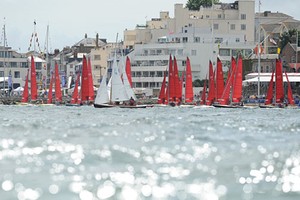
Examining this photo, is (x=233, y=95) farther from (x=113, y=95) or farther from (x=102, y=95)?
(x=102, y=95)

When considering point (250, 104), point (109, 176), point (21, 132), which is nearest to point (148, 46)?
point (250, 104)

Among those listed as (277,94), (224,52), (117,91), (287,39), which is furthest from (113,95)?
(224,52)

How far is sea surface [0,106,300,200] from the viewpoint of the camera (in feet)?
106

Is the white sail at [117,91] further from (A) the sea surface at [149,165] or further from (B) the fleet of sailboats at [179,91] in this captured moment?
(A) the sea surface at [149,165]

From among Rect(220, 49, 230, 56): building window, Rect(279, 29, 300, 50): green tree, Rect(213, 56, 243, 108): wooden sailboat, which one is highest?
Rect(279, 29, 300, 50): green tree

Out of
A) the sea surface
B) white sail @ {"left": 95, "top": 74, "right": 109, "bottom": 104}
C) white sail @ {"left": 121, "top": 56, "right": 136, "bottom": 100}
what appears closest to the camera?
the sea surface

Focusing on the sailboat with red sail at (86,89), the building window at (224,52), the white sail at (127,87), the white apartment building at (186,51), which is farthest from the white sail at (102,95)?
the building window at (224,52)

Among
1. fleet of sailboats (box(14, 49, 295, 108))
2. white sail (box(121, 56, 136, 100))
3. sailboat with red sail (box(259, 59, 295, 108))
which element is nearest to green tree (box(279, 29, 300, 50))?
fleet of sailboats (box(14, 49, 295, 108))

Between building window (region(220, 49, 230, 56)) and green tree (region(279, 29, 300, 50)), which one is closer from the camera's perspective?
green tree (region(279, 29, 300, 50))

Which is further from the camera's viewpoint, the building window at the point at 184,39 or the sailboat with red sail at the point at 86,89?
the building window at the point at 184,39

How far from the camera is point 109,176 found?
117ft

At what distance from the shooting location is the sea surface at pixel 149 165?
3225cm

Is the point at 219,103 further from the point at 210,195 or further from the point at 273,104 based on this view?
the point at 210,195

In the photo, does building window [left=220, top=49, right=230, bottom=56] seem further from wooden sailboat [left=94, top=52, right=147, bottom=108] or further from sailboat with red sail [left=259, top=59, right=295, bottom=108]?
wooden sailboat [left=94, top=52, right=147, bottom=108]
